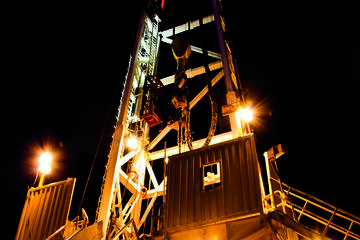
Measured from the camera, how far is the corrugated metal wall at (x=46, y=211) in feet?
41.0

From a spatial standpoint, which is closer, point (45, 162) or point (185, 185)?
point (185, 185)

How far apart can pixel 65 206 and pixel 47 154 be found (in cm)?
262

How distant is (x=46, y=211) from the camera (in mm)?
12969

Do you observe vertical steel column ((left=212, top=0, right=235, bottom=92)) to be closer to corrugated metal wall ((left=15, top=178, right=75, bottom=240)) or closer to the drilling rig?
the drilling rig

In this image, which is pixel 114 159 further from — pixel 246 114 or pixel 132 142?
pixel 246 114

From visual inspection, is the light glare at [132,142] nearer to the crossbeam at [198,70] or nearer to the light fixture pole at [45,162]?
the light fixture pole at [45,162]

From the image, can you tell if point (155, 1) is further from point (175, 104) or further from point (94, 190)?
point (94, 190)

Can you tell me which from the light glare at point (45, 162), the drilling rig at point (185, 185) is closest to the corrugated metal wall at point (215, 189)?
the drilling rig at point (185, 185)

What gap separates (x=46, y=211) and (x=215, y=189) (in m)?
7.21

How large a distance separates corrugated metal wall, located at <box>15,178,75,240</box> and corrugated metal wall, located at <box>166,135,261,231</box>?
4375mm

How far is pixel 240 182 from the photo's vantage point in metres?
10.1

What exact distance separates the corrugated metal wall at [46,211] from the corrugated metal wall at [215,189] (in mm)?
4375

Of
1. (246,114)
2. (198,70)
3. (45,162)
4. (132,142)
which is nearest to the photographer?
(246,114)

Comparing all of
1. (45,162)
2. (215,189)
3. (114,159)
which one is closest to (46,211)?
(45,162)
